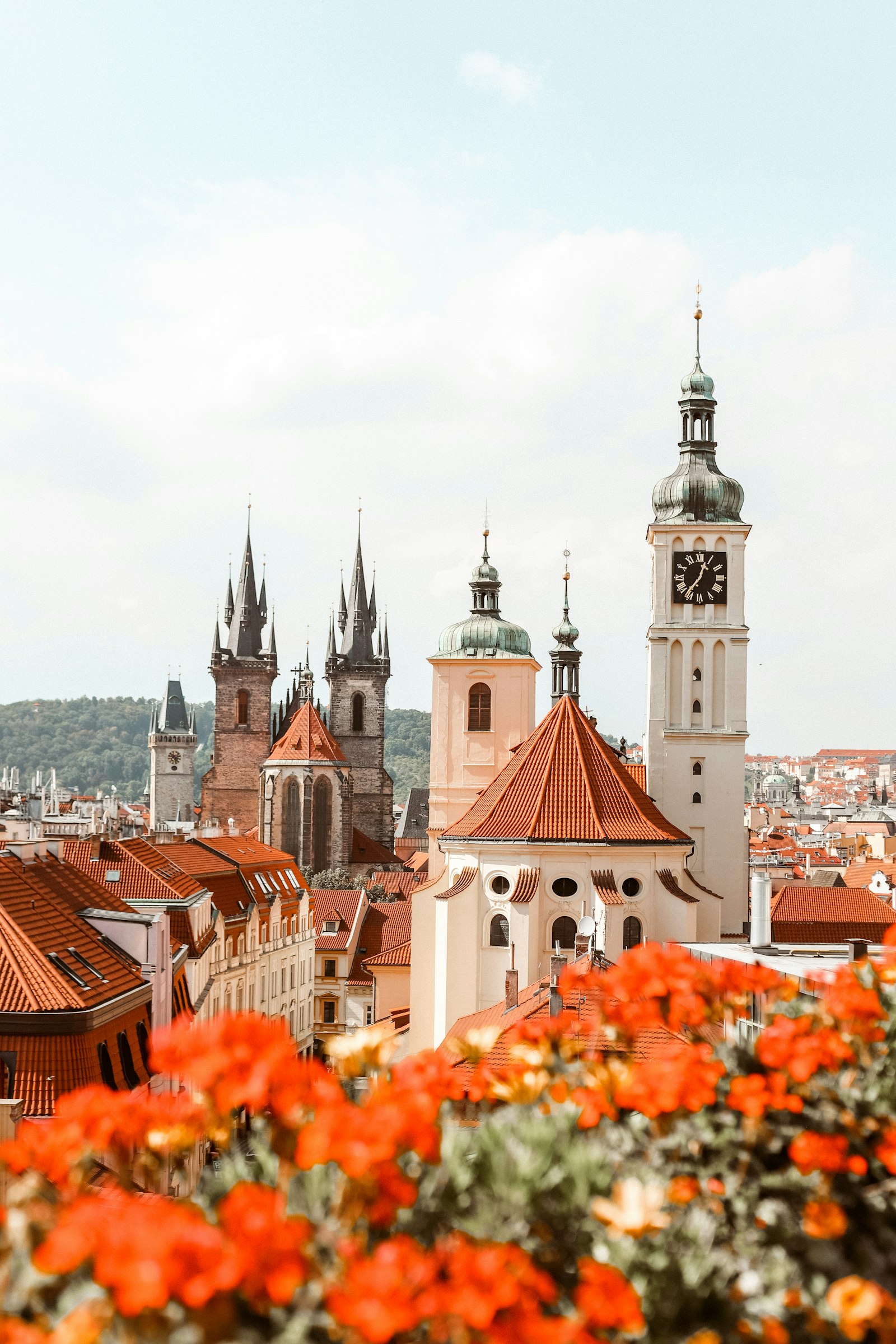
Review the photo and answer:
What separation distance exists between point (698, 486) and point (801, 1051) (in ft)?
132

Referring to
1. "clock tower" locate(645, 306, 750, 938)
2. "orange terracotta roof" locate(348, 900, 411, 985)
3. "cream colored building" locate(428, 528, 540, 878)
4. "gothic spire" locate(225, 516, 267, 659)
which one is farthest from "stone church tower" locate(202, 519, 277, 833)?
"clock tower" locate(645, 306, 750, 938)

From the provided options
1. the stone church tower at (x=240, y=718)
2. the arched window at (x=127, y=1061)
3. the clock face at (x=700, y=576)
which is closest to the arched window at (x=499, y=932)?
the clock face at (x=700, y=576)

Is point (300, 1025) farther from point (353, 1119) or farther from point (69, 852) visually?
point (353, 1119)

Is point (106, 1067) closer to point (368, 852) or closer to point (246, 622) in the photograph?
point (368, 852)

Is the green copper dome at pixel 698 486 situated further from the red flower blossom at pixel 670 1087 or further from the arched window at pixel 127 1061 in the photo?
the red flower blossom at pixel 670 1087

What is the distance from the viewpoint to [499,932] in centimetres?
3434

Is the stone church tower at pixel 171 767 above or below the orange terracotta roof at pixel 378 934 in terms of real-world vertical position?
above

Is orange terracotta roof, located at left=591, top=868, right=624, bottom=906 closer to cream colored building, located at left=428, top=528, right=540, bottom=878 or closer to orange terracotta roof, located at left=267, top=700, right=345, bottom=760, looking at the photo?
cream colored building, located at left=428, top=528, right=540, bottom=878

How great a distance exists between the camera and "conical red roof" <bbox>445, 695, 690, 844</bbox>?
113 feet

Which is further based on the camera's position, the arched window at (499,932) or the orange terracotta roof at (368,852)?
the orange terracotta roof at (368,852)

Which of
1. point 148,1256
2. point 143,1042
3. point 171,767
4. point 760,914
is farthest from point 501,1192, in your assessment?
point 171,767

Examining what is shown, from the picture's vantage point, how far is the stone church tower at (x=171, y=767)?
129m

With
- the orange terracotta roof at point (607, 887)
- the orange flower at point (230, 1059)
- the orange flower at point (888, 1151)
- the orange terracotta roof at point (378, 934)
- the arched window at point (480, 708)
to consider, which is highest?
the arched window at point (480, 708)

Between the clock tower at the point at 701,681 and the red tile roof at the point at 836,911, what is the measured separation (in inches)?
352
